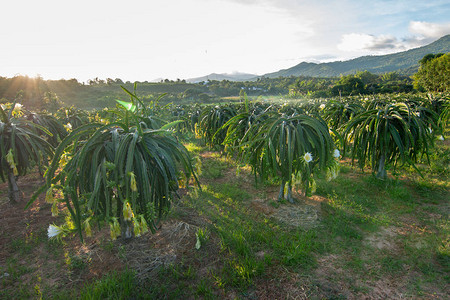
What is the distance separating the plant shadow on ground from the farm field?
2 centimetres

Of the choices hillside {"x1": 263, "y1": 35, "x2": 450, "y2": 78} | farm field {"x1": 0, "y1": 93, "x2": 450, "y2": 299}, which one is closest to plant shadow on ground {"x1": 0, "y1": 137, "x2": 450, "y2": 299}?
farm field {"x1": 0, "y1": 93, "x2": 450, "y2": 299}

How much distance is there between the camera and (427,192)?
5156mm

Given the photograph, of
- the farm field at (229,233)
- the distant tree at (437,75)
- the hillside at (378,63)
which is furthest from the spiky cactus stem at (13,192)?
the hillside at (378,63)

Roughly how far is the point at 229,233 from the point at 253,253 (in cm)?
56

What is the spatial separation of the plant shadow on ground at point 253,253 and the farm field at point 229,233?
0.02m

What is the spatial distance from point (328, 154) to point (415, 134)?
2928mm

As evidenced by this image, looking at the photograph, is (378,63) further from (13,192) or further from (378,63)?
(13,192)

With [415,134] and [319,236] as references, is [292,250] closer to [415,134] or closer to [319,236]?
[319,236]

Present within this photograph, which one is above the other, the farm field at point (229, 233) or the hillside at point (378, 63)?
the hillside at point (378, 63)

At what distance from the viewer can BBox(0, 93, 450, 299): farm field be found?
8.41ft

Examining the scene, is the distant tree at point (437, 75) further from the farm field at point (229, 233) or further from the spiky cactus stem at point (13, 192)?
→ the spiky cactus stem at point (13, 192)

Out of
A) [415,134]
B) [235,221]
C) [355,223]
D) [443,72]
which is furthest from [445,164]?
[443,72]

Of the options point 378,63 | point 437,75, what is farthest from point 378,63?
point 437,75

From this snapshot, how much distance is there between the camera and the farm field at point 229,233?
2.56 metres
